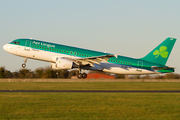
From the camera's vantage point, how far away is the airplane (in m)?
37.9

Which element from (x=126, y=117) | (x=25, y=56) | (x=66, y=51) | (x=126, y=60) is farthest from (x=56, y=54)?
(x=126, y=117)

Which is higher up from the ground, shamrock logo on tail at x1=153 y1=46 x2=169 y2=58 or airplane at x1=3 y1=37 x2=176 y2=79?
shamrock logo on tail at x1=153 y1=46 x2=169 y2=58

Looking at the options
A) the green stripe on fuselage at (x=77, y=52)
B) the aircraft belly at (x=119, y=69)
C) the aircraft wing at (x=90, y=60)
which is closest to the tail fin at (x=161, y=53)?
the green stripe on fuselage at (x=77, y=52)

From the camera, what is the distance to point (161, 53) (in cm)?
4556

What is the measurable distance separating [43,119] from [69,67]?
2575 cm

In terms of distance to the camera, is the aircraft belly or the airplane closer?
the airplane

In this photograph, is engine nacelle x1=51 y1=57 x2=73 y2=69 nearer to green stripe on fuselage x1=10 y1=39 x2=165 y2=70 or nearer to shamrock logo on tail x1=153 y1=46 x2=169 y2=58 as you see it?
green stripe on fuselage x1=10 y1=39 x2=165 y2=70

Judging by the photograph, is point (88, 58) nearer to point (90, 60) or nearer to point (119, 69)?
point (90, 60)

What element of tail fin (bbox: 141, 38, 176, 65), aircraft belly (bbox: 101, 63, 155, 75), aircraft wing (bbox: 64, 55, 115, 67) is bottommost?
aircraft belly (bbox: 101, 63, 155, 75)

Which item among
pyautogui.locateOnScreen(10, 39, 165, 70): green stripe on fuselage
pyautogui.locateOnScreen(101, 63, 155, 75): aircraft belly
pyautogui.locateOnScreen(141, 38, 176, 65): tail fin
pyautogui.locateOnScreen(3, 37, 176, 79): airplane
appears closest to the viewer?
pyautogui.locateOnScreen(3, 37, 176, 79): airplane

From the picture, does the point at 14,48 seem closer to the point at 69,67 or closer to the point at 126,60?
the point at 69,67

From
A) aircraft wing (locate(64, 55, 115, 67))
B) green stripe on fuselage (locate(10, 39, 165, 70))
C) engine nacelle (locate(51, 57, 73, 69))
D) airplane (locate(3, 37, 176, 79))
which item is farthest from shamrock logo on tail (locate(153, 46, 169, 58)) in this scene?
engine nacelle (locate(51, 57, 73, 69))

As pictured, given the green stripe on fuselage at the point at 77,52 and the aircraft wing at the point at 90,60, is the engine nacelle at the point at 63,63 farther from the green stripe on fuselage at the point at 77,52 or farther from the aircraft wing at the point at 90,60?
the green stripe on fuselage at the point at 77,52

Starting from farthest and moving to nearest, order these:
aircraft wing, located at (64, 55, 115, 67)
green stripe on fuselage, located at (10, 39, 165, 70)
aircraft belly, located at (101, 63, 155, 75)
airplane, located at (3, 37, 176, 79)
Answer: aircraft belly, located at (101, 63, 155, 75), aircraft wing, located at (64, 55, 115, 67), green stripe on fuselage, located at (10, 39, 165, 70), airplane, located at (3, 37, 176, 79)
